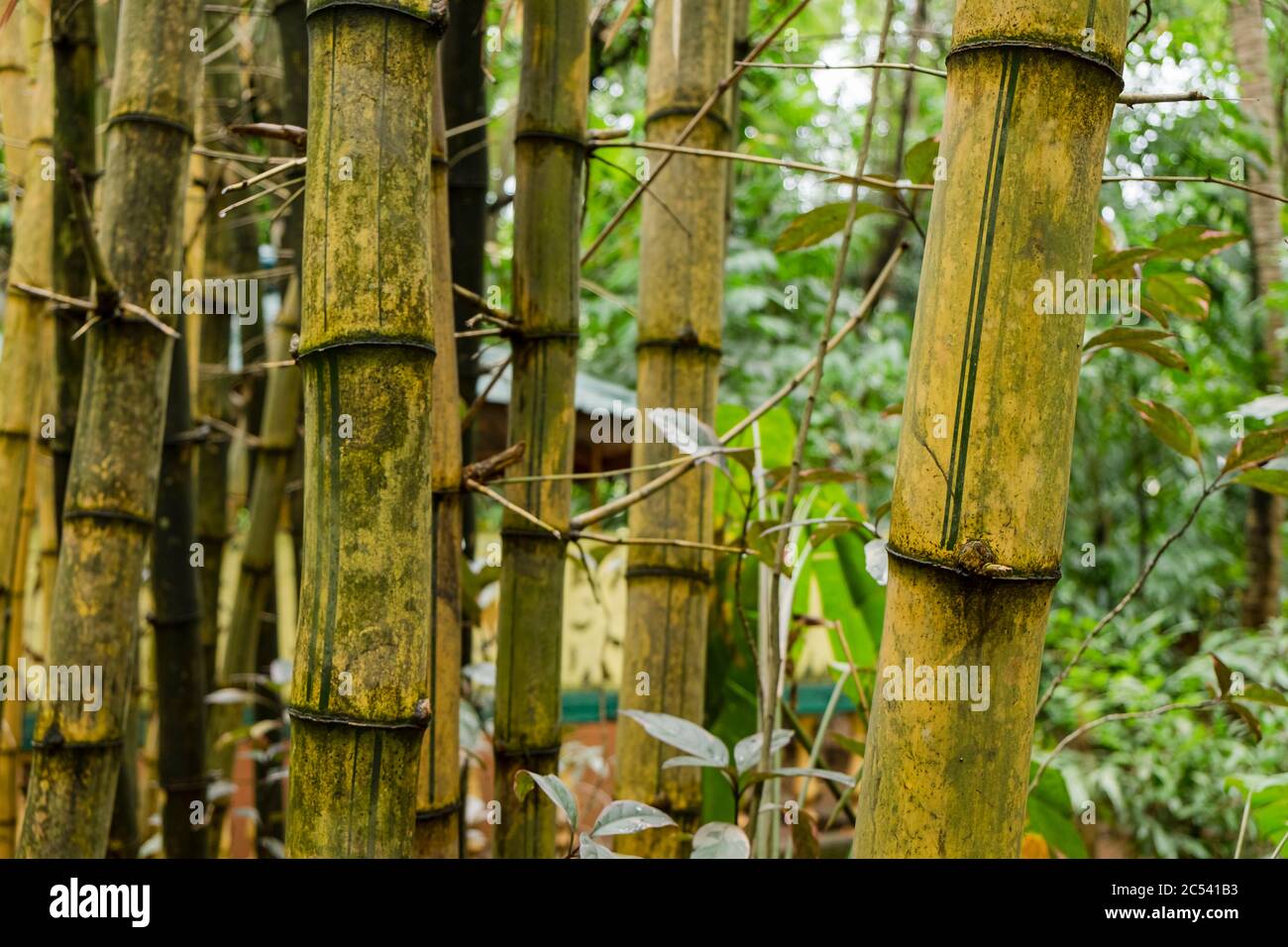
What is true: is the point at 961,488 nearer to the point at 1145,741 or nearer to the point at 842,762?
the point at 842,762

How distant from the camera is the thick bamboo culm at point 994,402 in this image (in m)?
0.61

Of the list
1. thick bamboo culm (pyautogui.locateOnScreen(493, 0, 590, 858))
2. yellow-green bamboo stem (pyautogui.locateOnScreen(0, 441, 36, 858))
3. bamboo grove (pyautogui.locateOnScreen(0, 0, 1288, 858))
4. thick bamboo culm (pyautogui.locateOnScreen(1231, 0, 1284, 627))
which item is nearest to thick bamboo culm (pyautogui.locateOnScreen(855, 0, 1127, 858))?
bamboo grove (pyautogui.locateOnScreen(0, 0, 1288, 858))

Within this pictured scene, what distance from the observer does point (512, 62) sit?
4.92m

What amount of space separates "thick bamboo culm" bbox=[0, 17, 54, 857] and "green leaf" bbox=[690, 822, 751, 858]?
120 cm

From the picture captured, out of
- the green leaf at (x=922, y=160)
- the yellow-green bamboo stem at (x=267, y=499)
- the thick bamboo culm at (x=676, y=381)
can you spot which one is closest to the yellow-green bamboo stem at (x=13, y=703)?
the yellow-green bamboo stem at (x=267, y=499)

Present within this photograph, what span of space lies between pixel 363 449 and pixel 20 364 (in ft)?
3.92

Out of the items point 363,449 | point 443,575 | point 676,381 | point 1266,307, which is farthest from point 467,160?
point 1266,307

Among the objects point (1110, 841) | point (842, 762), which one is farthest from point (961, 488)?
point (1110, 841)

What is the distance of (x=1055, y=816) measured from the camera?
132 centimetres

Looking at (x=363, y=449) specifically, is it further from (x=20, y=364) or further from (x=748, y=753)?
(x=20, y=364)

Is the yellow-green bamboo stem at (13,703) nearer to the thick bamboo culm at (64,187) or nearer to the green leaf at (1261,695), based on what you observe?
the thick bamboo culm at (64,187)

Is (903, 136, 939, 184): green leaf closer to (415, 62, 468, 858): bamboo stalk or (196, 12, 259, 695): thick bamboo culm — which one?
(415, 62, 468, 858): bamboo stalk

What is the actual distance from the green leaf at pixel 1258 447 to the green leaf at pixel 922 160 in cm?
36
